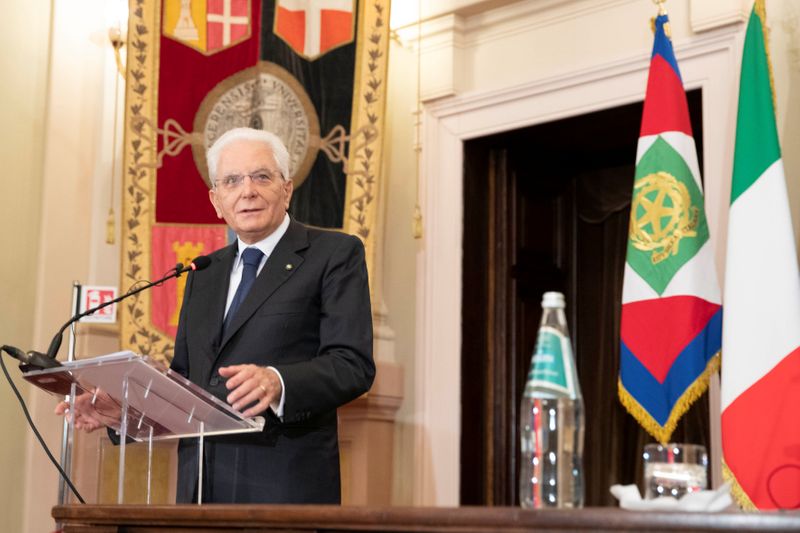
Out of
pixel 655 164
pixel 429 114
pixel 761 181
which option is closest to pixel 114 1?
pixel 429 114

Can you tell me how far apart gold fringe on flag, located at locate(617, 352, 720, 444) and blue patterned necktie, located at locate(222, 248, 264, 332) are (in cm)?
174

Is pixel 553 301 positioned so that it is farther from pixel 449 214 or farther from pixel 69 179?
pixel 69 179

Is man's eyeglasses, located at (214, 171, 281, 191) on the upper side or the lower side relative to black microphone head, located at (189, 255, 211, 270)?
upper

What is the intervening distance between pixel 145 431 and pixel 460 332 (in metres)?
2.85

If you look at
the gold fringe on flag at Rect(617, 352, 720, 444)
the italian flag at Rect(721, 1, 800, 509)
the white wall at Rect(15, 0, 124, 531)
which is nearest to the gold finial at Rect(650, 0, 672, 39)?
the italian flag at Rect(721, 1, 800, 509)

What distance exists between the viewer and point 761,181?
160 inches

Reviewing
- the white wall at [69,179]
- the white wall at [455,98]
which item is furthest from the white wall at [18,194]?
the white wall at [455,98]

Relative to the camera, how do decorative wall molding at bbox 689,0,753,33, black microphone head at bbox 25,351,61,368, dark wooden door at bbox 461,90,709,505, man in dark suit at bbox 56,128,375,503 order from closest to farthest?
black microphone head at bbox 25,351,61,368 → man in dark suit at bbox 56,128,375,503 → decorative wall molding at bbox 689,0,753,33 → dark wooden door at bbox 461,90,709,505

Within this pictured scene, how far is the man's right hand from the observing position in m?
2.79

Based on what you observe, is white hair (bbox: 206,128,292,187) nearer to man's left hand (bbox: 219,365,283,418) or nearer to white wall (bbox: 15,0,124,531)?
man's left hand (bbox: 219,365,283,418)

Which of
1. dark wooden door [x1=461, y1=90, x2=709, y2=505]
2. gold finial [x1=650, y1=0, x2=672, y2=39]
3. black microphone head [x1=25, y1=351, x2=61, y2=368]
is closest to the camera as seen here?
black microphone head [x1=25, y1=351, x2=61, y2=368]

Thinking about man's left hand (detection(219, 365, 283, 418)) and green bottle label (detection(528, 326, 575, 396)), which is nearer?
green bottle label (detection(528, 326, 575, 396))

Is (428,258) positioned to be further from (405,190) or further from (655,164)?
(655,164)

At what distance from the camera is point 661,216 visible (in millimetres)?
4289
